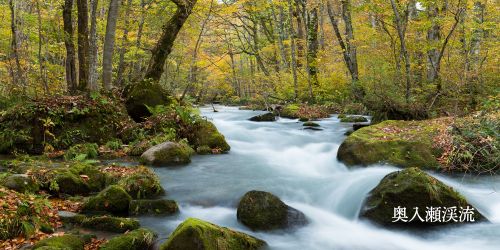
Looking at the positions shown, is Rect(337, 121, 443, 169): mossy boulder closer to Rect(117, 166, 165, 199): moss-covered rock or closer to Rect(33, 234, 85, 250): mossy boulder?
Rect(117, 166, 165, 199): moss-covered rock

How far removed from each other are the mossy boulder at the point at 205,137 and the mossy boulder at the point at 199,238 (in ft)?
21.1

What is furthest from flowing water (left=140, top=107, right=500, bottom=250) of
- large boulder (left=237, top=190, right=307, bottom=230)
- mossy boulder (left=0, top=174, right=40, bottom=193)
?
mossy boulder (left=0, top=174, right=40, bottom=193)

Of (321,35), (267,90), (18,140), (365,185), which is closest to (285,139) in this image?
(365,185)

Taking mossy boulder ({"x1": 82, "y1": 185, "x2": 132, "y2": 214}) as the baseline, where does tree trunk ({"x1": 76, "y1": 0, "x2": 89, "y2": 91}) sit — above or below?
above

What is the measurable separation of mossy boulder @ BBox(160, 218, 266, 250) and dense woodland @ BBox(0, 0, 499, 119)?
6903mm

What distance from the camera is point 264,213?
18.0 feet

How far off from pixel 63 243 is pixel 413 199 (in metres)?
4.47

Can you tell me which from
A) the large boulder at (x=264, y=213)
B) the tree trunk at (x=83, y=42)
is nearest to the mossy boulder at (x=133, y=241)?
the large boulder at (x=264, y=213)

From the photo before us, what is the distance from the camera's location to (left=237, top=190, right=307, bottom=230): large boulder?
5.44m

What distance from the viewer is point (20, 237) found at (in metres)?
4.39

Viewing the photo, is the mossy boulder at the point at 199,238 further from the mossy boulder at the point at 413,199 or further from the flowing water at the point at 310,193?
the mossy boulder at the point at 413,199

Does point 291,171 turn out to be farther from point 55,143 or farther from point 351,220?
point 55,143

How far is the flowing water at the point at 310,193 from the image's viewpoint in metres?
5.25

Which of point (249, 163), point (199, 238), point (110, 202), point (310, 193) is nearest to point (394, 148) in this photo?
point (310, 193)
